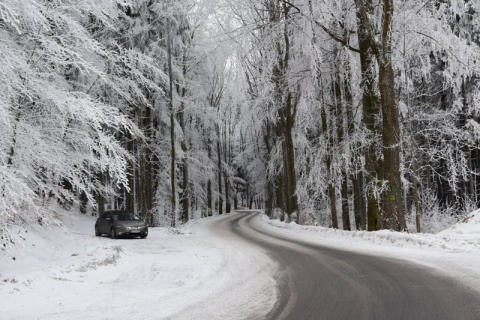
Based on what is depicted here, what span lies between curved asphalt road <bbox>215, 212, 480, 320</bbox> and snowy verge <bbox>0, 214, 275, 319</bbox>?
525 millimetres

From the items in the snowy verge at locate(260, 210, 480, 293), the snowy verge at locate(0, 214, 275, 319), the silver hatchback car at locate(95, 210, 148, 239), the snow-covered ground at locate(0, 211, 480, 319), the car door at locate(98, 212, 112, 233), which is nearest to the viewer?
the snowy verge at locate(0, 214, 275, 319)

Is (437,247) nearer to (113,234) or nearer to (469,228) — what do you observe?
(469,228)

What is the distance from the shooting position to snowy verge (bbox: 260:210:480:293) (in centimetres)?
745

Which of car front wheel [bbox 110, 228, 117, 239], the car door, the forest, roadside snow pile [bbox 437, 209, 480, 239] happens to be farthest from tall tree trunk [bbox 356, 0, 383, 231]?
the car door

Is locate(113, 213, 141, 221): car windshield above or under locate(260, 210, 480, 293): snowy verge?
above

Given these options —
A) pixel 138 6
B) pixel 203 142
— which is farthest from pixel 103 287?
pixel 203 142

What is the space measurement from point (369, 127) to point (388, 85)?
7.83 feet

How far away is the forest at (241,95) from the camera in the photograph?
909cm

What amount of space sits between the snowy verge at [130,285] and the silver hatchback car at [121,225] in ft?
24.8

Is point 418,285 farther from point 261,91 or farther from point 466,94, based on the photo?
point 466,94

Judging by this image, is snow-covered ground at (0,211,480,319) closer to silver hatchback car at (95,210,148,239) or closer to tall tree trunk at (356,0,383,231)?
tall tree trunk at (356,0,383,231)

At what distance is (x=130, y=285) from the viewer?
8430mm

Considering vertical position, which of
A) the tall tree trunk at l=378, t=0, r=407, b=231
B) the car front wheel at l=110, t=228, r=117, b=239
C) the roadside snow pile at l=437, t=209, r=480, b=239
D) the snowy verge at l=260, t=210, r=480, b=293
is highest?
the tall tree trunk at l=378, t=0, r=407, b=231

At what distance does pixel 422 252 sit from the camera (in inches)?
385
